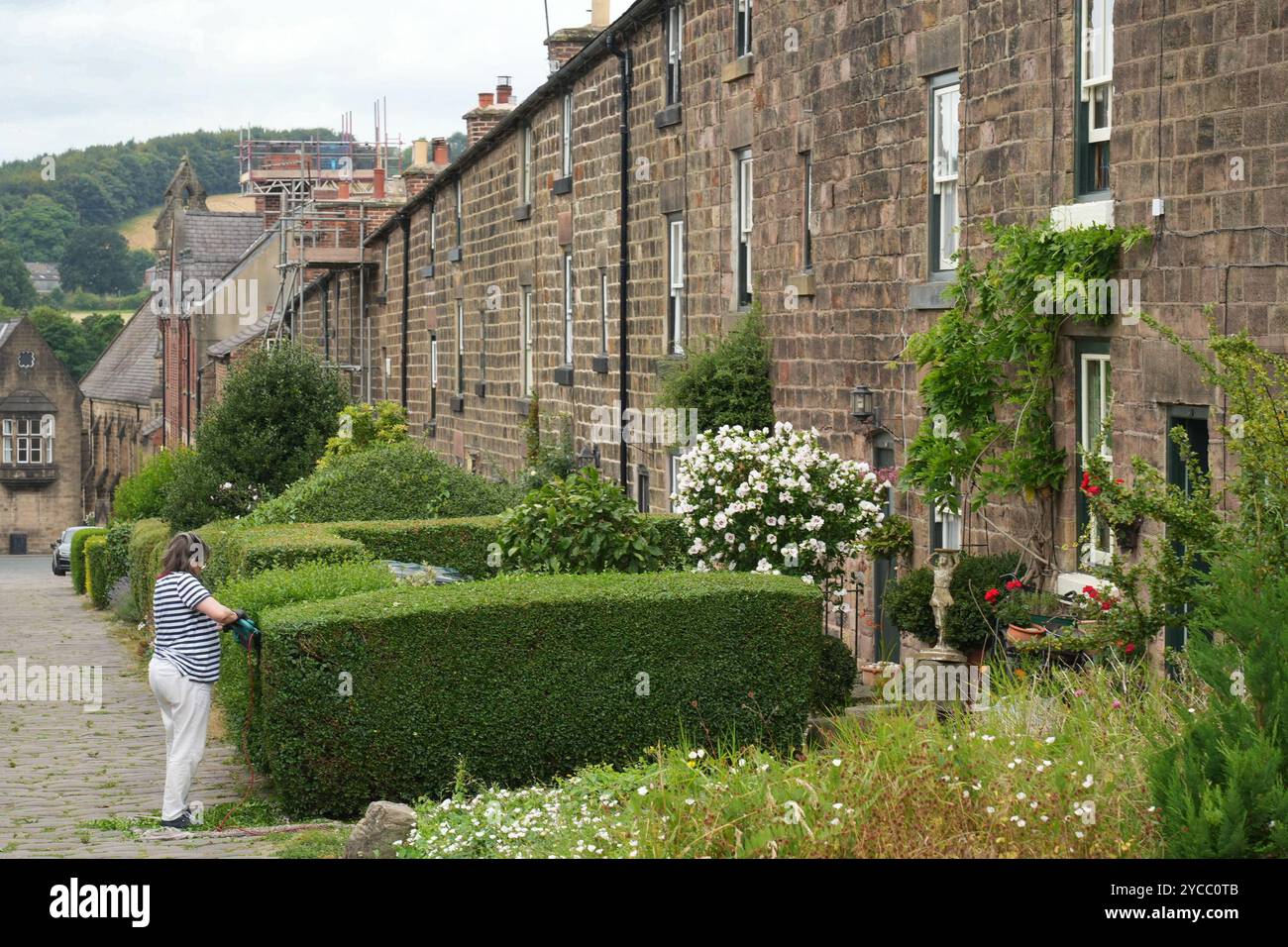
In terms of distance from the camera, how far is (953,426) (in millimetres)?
14016

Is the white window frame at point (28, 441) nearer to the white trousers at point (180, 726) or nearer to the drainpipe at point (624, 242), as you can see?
the drainpipe at point (624, 242)

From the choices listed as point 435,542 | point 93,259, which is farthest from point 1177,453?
point 93,259

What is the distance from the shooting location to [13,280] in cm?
13350

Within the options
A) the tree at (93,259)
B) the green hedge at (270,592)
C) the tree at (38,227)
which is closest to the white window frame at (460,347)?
the green hedge at (270,592)

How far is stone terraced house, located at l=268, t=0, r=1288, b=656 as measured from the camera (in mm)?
11508

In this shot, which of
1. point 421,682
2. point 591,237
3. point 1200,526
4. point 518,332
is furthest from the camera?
point 518,332

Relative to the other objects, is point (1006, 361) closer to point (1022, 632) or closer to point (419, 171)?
point (1022, 632)

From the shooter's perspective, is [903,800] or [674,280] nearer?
[903,800]

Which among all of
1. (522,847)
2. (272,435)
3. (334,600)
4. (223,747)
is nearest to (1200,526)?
(522,847)

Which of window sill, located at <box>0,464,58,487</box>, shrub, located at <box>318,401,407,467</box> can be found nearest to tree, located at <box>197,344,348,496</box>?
shrub, located at <box>318,401,407,467</box>

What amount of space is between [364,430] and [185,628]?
19.5m

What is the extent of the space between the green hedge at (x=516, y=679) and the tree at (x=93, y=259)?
137733 mm

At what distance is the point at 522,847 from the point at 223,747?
6120 mm

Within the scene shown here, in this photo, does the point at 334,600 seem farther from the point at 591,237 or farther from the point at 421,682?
the point at 591,237
